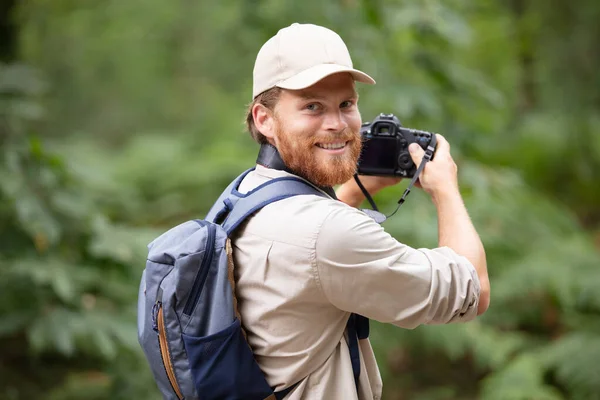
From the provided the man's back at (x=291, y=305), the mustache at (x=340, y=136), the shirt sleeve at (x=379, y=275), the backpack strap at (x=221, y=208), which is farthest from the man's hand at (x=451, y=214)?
the backpack strap at (x=221, y=208)

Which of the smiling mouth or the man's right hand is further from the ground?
the smiling mouth

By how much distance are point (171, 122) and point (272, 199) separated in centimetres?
1114

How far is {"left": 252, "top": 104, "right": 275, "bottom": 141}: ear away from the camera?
6.68 feet

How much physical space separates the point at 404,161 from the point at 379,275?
1.86 ft

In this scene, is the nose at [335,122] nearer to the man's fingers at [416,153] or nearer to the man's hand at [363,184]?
the man's fingers at [416,153]

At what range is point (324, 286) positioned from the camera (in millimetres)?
1767

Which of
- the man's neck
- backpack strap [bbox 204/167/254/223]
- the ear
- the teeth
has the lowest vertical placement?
backpack strap [bbox 204/167/254/223]

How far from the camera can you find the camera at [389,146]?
2.18 metres

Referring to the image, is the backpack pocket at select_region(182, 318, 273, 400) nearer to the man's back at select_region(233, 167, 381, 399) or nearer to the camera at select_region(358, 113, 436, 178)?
the man's back at select_region(233, 167, 381, 399)

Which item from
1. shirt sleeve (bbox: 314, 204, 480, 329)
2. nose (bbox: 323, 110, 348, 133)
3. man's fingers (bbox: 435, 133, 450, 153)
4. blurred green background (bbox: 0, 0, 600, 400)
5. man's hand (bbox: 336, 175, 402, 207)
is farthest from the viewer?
blurred green background (bbox: 0, 0, 600, 400)

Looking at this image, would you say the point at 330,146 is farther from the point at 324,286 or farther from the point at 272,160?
the point at 324,286

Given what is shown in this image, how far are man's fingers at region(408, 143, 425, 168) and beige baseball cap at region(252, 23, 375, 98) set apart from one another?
0.94ft

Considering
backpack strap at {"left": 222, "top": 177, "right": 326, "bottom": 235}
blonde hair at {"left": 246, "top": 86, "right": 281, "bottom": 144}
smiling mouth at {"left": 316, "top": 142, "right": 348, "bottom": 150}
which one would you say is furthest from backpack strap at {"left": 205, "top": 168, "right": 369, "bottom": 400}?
blonde hair at {"left": 246, "top": 86, "right": 281, "bottom": 144}

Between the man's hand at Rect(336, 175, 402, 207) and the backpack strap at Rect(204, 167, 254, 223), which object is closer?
the backpack strap at Rect(204, 167, 254, 223)
